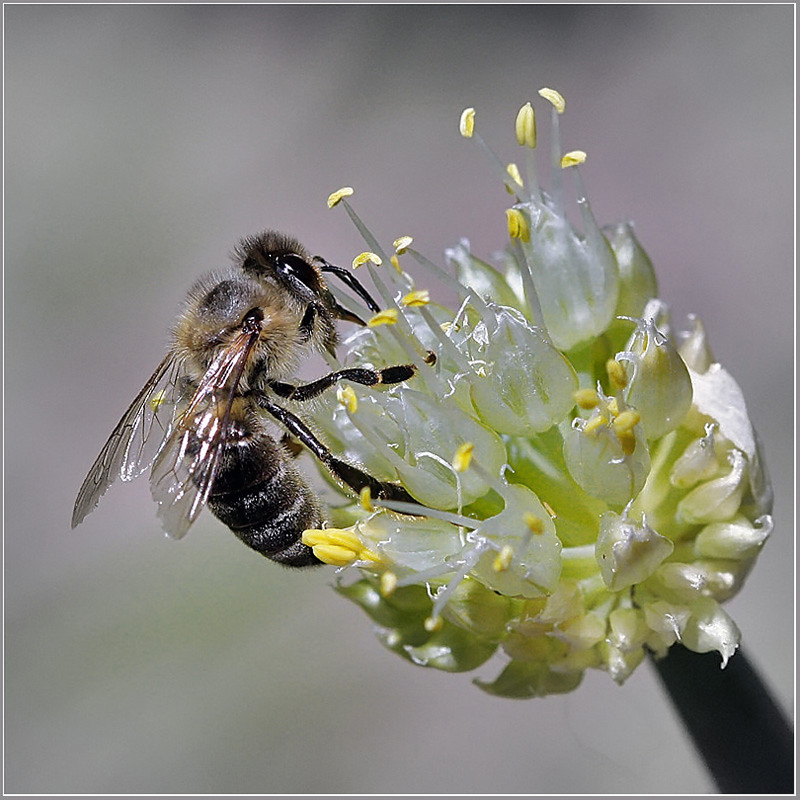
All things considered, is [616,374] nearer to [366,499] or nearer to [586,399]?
[586,399]

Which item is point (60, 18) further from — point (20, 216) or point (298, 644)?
point (298, 644)

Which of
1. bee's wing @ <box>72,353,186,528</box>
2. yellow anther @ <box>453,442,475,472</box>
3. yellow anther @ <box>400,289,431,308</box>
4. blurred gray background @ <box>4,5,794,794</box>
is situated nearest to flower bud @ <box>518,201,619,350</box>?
yellow anther @ <box>400,289,431,308</box>

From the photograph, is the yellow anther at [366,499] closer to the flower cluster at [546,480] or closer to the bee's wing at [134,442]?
the flower cluster at [546,480]

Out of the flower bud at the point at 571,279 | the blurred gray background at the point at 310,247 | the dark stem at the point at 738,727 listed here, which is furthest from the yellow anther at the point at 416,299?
the blurred gray background at the point at 310,247

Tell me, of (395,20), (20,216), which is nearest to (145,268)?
(20,216)

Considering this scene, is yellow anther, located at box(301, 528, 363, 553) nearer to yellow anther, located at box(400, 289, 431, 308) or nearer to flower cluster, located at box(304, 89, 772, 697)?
flower cluster, located at box(304, 89, 772, 697)

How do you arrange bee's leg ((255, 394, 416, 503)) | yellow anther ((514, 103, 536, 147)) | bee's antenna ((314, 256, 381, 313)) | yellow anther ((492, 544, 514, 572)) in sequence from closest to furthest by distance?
yellow anther ((492, 544, 514, 572)) → bee's leg ((255, 394, 416, 503)) → yellow anther ((514, 103, 536, 147)) → bee's antenna ((314, 256, 381, 313))
